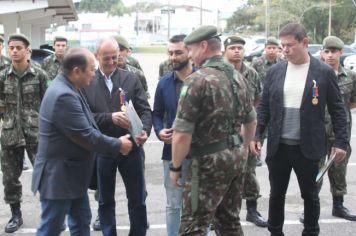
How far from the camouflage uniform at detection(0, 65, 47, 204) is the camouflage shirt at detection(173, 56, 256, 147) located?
2.38 m

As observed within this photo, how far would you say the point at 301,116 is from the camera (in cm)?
430

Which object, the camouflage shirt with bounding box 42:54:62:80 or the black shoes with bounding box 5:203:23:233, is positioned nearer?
the black shoes with bounding box 5:203:23:233

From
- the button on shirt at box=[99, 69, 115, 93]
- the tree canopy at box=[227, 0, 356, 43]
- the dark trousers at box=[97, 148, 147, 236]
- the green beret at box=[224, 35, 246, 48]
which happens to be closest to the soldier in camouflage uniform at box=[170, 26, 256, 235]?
the dark trousers at box=[97, 148, 147, 236]

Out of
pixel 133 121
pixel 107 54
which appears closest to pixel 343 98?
pixel 133 121

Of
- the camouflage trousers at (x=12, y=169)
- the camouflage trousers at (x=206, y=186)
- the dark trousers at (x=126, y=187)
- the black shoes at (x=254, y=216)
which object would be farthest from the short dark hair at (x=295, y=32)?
the camouflage trousers at (x=12, y=169)

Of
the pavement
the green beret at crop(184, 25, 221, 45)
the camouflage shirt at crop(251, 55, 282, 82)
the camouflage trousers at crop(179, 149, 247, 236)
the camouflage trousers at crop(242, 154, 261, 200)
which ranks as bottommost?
the pavement

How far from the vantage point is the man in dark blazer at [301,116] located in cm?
429

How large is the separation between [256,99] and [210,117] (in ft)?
7.97

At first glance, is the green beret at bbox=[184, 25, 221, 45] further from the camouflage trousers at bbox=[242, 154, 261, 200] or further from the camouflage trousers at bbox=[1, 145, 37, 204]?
the camouflage trousers at bbox=[1, 145, 37, 204]

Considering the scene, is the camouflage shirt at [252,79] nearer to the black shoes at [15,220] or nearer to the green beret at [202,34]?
the green beret at [202,34]

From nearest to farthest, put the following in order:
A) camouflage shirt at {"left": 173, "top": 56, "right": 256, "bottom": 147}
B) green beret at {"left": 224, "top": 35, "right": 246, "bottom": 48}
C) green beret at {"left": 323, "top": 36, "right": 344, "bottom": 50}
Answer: camouflage shirt at {"left": 173, "top": 56, "right": 256, "bottom": 147}
green beret at {"left": 323, "top": 36, "right": 344, "bottom": 50}
green beret at {"left": 224, "top": 35, "right": 246, "bottom": 48}

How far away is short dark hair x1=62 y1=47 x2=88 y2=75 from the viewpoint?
358cm

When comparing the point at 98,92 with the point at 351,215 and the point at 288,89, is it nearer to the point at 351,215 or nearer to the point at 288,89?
the point at 288,89

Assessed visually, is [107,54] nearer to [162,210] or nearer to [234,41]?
[234,41]
